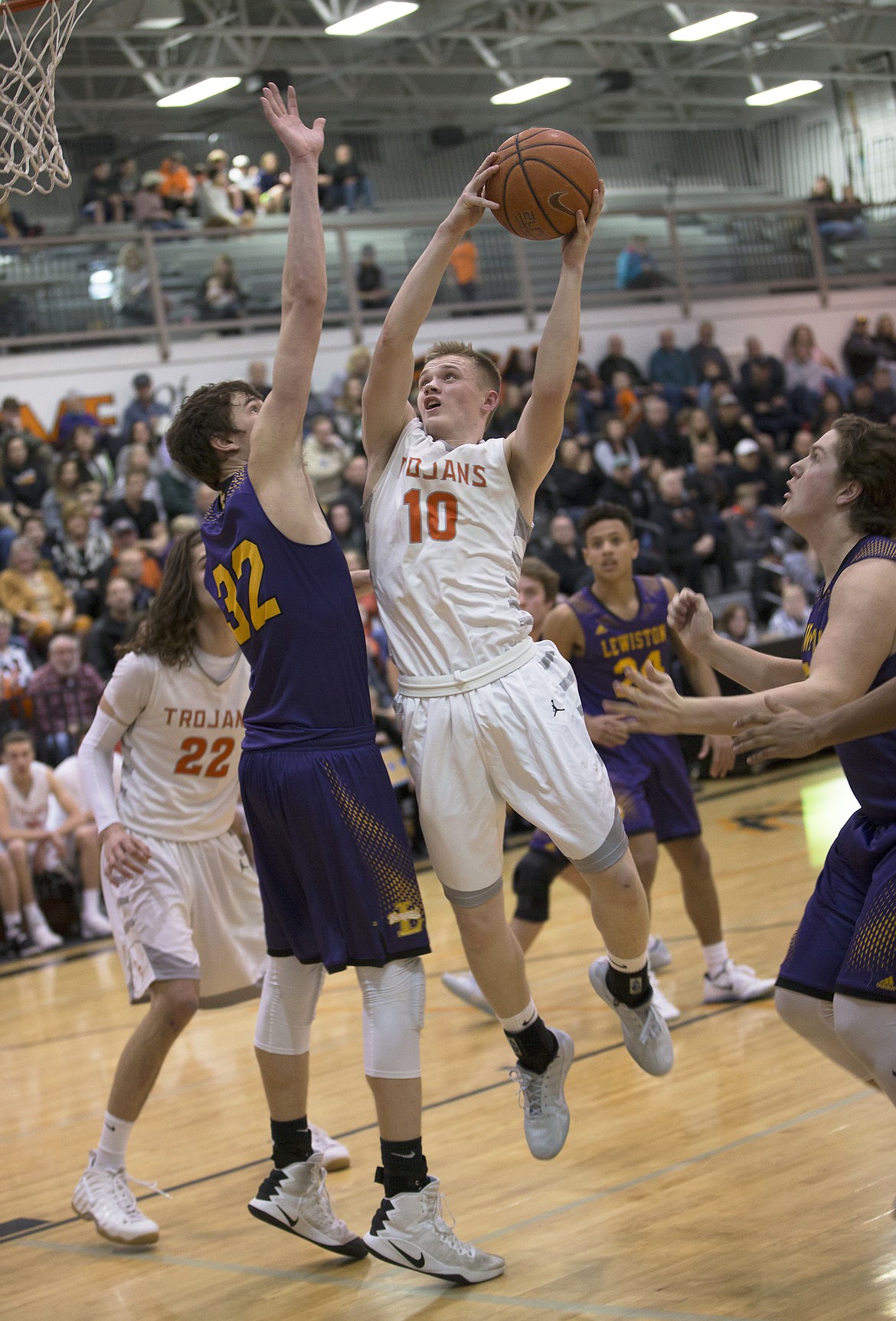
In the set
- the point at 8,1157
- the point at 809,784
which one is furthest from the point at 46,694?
the point at 809,784

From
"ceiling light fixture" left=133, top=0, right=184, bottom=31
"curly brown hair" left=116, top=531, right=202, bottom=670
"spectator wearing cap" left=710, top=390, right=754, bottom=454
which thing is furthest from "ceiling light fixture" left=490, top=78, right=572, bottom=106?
"curly brown hair" left=116, top=531, right=202, bottom=670

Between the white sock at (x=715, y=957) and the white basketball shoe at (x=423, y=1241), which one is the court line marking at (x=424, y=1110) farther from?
the white basketball shoe at (x=423, y=1241)

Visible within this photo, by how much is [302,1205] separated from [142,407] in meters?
11.1

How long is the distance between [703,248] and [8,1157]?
1651 cm

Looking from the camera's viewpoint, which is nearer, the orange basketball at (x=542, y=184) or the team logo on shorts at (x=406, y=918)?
the team logo on shorts at (x=406, y=918)

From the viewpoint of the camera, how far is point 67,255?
561 inches

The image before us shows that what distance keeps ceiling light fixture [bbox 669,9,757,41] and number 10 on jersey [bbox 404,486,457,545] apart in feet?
53.0

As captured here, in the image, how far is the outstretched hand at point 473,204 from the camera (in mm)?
3613

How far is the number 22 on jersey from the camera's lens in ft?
11.6

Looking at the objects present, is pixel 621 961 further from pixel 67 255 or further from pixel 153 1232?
pixel 67 255

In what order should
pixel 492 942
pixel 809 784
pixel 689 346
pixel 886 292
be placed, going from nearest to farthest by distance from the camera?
pixel 492 942 < pixel 809 784 < pixel 689 346 < pixel 886 292

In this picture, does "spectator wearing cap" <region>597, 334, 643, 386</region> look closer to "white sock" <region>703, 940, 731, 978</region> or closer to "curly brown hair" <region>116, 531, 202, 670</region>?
"white sock" <region>703, 940, 731, 978</region>

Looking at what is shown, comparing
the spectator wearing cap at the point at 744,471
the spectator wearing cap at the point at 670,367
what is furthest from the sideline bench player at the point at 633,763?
the spectator wearing cap at the point at 670,367

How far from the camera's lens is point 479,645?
3619 millimetres
